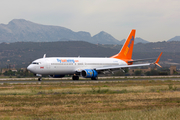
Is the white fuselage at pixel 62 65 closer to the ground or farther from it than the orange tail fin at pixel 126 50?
closer to the ground

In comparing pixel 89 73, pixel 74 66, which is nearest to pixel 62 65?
pixel 74 66

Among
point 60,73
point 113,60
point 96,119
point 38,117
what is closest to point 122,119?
point 96,119

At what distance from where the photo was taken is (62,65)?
50062 millimetres

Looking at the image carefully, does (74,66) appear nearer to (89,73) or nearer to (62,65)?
(62,65)

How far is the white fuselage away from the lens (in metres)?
47.9

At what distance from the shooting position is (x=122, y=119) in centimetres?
1339

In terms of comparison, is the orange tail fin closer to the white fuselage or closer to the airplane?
the airplane

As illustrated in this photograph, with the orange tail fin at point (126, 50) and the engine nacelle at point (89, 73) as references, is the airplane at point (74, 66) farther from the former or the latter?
the orange tail fin at point (126, 50)

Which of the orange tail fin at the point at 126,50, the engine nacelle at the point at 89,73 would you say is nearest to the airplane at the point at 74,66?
the engine nacelle at the point at 89,73

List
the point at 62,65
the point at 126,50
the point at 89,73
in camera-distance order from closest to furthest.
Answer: the point at 62,65 < the point at 89,73 < the point at 126,50

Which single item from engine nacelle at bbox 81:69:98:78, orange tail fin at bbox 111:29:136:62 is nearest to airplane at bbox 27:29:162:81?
engine nacelle at bbox 81:69:98:78

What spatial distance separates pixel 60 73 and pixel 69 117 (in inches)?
1439

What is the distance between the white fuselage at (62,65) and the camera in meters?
47.9

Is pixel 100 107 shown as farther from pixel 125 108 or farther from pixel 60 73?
pixel 60 73
